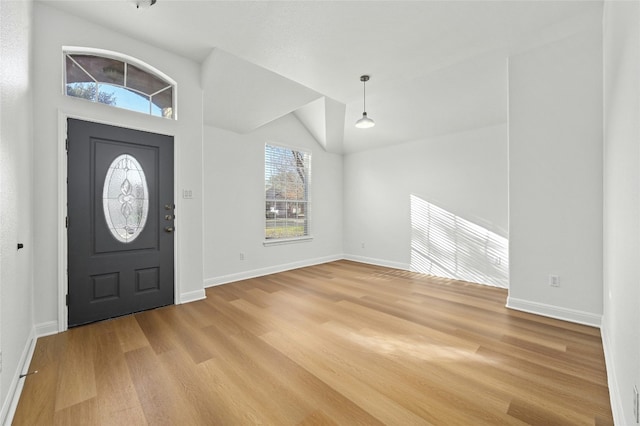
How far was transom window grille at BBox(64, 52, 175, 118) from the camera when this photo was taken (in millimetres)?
2842

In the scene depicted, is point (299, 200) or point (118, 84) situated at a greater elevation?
point (118, 84)

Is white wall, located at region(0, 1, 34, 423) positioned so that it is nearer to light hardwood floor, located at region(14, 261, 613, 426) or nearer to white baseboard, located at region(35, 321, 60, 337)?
white baseboard, located at region(35, 321, 60, 337)

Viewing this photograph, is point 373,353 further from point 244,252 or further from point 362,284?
point 244,252

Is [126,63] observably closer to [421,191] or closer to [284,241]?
[284,241]

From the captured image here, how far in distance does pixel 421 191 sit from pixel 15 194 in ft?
17.6

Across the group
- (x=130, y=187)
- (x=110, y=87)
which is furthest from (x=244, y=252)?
(x=110, y=87)

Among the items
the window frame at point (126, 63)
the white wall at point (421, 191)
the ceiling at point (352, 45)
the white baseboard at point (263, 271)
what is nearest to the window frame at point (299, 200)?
the white baseboard at point (263, 271)

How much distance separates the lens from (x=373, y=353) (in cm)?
226

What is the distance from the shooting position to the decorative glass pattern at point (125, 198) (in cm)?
298

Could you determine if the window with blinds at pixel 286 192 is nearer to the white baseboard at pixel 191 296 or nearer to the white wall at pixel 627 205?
the white baseboard at pixel 191 296

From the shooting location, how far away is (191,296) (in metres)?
3.56

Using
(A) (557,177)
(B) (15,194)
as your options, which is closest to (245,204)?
(B) (15,194)

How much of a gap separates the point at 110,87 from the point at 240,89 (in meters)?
1.50

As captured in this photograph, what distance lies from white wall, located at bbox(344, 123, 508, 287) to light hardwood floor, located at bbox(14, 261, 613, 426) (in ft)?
5.79
